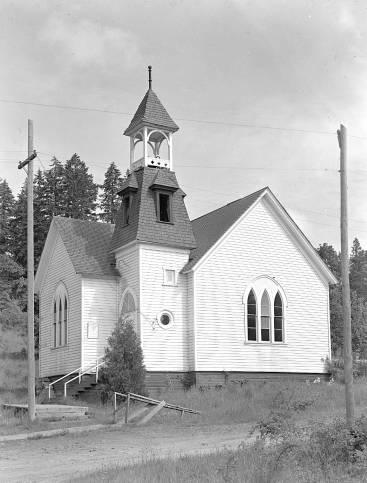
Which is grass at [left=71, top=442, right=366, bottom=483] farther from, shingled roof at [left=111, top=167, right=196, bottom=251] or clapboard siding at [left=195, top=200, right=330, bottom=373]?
shingled roof at [left=111, top=167, right=196, bottom=251]

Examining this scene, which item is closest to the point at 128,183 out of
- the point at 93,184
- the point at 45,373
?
the point at 45,373

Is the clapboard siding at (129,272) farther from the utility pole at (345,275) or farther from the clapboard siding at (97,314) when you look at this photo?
the utility pole at (345,275)

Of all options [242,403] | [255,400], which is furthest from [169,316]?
[242,403]

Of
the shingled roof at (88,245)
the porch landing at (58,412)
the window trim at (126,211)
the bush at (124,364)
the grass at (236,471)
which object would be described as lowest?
the porch landing at (58,412)

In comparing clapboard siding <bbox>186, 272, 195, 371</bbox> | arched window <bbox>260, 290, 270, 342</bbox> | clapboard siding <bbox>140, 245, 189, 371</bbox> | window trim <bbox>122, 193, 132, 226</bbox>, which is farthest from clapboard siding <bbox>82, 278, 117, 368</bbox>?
arched window <bbox>260, 290, 270, 342</bbox>

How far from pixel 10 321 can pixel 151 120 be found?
87.7 ft

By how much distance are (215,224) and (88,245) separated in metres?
5.88

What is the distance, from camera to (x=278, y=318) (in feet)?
109

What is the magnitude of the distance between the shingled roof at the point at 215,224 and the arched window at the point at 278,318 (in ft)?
A: 13.2

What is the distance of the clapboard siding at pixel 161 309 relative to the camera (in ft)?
100

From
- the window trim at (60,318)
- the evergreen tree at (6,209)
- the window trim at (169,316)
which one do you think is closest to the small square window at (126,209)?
the window trim at (60,318)

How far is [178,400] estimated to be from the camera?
27.0m

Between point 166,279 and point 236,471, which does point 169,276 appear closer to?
point 166,279

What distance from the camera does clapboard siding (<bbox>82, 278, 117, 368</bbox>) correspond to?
3142cm
